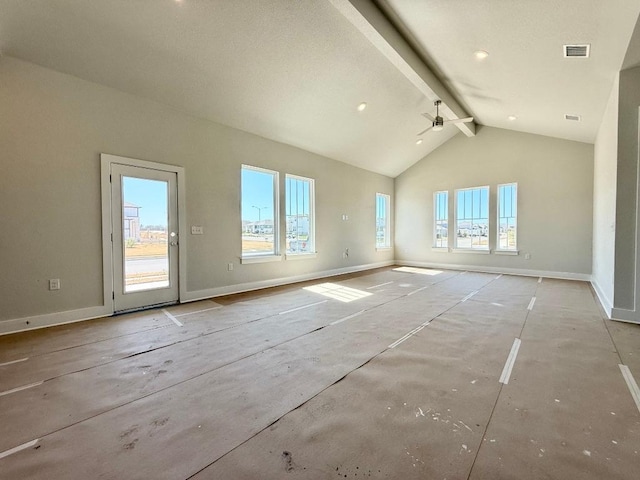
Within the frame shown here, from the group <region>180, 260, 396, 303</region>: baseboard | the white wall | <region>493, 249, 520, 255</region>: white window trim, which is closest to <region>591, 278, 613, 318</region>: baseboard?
the white wall

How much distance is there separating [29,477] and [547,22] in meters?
5.27

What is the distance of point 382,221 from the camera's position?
9555 mm

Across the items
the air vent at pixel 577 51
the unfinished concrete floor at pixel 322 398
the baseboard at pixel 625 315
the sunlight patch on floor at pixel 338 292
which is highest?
the air vent at pixel 577 51

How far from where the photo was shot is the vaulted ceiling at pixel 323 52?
3080 mm

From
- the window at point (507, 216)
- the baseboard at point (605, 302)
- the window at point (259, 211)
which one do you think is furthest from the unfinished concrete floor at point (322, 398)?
the window at point (507, 216)

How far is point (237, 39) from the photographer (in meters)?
3.63

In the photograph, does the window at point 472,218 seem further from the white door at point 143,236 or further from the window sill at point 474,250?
the white door at point 143,236

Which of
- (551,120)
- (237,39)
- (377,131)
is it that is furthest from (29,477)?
(551,120)

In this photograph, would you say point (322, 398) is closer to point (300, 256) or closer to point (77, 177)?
point (77, 177)

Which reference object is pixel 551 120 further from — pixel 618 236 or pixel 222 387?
pixel 222 387

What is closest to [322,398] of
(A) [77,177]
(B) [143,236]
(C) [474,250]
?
(B) [143,236]

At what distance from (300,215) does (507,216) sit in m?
5.30

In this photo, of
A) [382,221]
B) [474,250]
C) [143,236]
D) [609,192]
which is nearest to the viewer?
[609,192]

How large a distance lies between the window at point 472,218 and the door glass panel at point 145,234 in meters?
7.43
